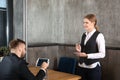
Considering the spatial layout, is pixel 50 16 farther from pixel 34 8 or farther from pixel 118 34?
pixel 118 34

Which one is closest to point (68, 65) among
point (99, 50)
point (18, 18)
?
point (99, 50)

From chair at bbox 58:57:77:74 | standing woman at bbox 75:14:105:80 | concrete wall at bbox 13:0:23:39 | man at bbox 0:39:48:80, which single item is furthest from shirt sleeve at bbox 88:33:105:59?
concrete wall at bbox 13:0:23:39

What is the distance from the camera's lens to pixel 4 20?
14.7 feet

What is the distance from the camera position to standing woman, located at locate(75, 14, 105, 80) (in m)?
3.09

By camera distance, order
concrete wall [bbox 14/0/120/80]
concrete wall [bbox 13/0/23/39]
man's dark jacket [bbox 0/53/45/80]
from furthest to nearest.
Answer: concrete wall [bbox 13/0/23/39]
concrete wall [bbox 14/0/120/80]
man's dark jacket [bbox 0/53/45/80]

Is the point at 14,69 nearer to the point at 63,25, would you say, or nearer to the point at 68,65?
the point at 68,65

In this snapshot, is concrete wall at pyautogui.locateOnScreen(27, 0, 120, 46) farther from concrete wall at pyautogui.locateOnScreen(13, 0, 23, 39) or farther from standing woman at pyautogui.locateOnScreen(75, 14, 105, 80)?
standing woman at pyautogui.locateOnScreen(75, 14, 105, 80)

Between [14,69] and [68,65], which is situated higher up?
[14,69]

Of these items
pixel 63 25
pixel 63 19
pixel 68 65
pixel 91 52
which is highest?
pixel 63 19

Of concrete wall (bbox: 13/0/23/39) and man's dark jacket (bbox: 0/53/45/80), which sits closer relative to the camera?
man's dark jacket (bbox: 0/53/45/80)

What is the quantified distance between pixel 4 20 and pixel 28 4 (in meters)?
0.56

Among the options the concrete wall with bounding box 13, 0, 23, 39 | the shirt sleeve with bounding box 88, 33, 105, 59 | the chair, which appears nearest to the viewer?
the shirt sleeve with bounding box 88, 33, 105, 59

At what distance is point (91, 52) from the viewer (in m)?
3.20

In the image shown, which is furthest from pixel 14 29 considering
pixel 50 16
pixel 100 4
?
pixel 100 4
